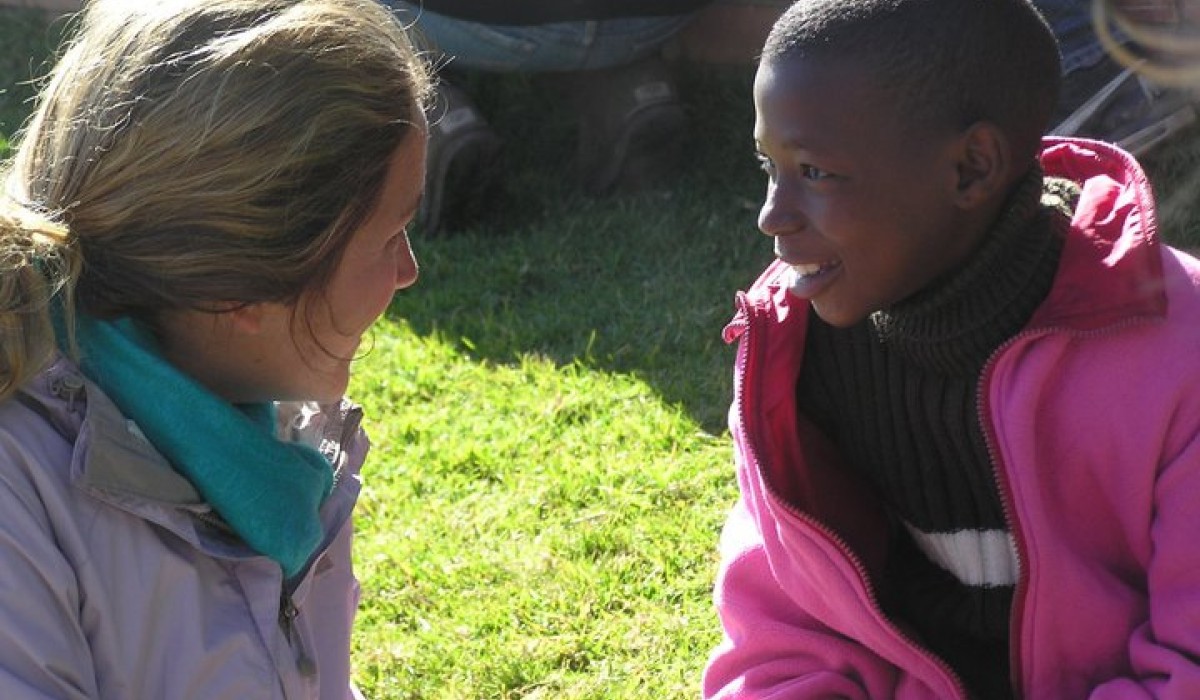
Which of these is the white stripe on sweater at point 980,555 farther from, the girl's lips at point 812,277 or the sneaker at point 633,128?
the sneaker at point 633,128

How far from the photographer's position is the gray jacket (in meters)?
1.84

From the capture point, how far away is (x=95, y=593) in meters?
1.90

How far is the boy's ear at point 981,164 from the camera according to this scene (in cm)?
197

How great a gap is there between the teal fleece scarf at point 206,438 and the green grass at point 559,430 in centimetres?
47

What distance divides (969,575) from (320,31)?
109cm

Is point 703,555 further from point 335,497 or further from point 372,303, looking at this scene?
point 372,303

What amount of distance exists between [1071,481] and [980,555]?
218mm

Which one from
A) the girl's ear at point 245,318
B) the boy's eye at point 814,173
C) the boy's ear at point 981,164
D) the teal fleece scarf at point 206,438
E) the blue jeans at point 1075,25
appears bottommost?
the blue jeans at point 1075,25

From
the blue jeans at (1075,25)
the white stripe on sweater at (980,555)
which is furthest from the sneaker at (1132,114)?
the white stripe on sweater at (980,555)

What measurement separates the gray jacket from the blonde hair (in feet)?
0.31

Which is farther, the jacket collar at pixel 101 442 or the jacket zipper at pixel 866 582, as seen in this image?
the jacket zipper at pixel 866 582

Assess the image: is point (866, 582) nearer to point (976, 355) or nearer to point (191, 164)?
point (976, 355)

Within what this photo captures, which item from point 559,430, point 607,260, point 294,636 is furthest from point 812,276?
point 607,260

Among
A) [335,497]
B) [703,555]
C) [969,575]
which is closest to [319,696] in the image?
[335,497]
